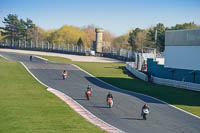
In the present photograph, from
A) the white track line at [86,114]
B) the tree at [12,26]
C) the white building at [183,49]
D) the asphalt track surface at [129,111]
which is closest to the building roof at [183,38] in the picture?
the white building at [183,49]

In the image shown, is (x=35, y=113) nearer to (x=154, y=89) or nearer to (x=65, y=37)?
(x=154, y=89)

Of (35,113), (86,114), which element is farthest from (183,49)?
(35,113)

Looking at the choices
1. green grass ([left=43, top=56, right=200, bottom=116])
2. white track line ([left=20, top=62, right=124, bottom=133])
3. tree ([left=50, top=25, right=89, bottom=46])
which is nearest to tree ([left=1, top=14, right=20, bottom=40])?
tree ([left=50, top=25, right=89, bottom=46])

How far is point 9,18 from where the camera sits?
478 ft

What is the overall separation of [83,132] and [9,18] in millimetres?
132620

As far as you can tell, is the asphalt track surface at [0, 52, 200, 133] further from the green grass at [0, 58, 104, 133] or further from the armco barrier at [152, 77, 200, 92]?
the armco barrier at [152, 77, 200, 92]

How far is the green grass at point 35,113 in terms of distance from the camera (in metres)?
20.4

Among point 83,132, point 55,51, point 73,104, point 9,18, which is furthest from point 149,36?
point 83,132

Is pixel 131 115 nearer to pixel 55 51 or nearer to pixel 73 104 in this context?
pixel 73 104

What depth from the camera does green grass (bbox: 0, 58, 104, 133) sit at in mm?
20444

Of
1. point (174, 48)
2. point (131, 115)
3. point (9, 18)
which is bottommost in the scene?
point (131, 115)

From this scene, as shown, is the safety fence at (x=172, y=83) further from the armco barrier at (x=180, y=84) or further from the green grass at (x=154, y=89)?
the green grass at (x=154, y=89)

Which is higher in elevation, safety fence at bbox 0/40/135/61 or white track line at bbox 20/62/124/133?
safety fence at bbox 0/40/135/61

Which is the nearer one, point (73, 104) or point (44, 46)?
point (73, 104)
